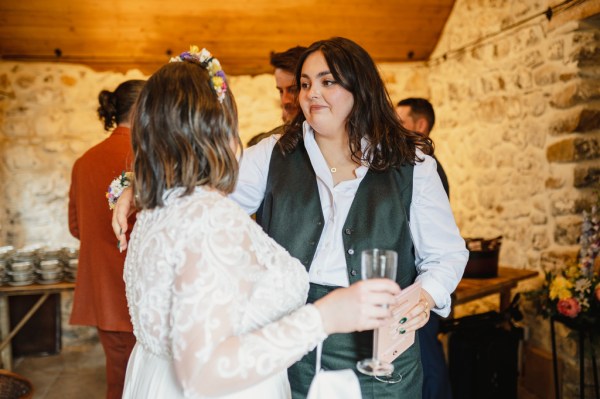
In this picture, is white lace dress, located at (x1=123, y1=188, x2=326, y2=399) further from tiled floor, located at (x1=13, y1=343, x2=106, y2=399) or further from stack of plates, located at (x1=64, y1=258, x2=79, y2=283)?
tiled floor, located at (x1=13, y1=343, x2=106, y2=399)

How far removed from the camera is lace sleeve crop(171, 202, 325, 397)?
3.25ft

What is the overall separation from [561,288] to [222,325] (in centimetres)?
227

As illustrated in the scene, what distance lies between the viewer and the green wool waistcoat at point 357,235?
61.9 inches

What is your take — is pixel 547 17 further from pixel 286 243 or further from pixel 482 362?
pixel 286 243

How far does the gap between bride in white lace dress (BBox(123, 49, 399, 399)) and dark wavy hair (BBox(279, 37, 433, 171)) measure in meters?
0.56

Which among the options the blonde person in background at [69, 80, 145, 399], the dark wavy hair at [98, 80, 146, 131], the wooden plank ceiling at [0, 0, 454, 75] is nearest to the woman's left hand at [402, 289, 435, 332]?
the blonde person in background at [69, 80, 145, 399]

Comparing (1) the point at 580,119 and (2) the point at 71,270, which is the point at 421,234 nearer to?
(1) the point at 580,119

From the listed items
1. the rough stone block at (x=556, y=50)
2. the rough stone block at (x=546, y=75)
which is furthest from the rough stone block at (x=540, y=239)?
the rough stone block at (x=556, y=50)

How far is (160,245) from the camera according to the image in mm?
1075

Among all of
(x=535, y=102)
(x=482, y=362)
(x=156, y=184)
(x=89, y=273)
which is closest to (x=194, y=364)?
(x=156, y=184)

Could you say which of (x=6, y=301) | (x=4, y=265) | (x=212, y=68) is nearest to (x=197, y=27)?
(x=4, y=265)

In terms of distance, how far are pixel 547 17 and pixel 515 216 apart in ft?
4.20

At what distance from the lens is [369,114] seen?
5.64ft

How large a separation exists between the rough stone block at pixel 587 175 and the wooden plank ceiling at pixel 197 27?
181cm
